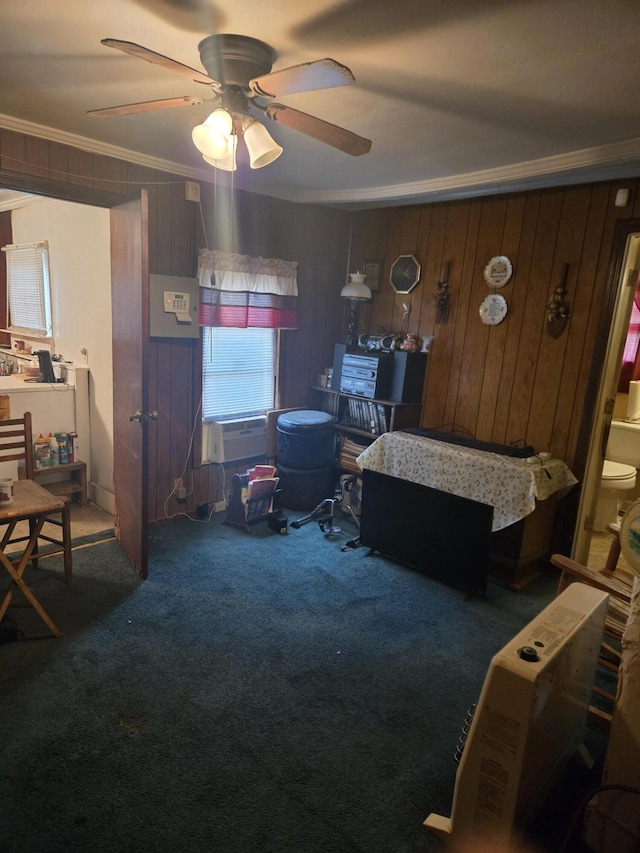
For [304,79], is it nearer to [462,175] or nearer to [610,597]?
[462,175]

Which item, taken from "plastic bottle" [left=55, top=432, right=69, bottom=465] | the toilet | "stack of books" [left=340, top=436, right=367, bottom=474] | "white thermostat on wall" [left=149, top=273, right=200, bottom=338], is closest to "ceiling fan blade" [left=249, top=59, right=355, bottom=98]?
"white thermostat on wall" [left=149, top=273, right=200, bottom=338]

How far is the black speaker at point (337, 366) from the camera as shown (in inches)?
166

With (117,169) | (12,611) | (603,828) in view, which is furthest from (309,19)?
(12,611)

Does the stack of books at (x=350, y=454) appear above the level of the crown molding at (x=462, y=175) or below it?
below

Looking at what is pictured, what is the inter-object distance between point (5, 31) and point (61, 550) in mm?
2344

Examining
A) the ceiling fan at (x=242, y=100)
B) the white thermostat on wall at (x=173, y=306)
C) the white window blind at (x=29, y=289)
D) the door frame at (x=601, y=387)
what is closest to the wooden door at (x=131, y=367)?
the white thermostat on wall at (x=173, y=306)

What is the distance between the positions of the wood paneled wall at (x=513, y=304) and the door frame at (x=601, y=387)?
0.04m

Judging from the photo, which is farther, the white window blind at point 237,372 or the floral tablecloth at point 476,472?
the white window blind at point 237,372

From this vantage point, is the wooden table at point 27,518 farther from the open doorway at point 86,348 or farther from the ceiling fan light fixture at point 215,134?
the ceiling fan light fixture at point 215,134

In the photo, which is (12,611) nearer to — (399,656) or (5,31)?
(399,656)

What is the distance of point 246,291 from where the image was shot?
3930mm

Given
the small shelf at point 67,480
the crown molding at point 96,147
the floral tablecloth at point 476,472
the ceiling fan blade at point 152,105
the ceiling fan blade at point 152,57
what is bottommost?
the small shelf at point 67,480

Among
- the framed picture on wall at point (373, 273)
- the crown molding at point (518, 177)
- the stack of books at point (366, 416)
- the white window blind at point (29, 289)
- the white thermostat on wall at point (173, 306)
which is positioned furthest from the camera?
the white window blind at point (29, 289)

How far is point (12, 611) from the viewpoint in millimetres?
2645
